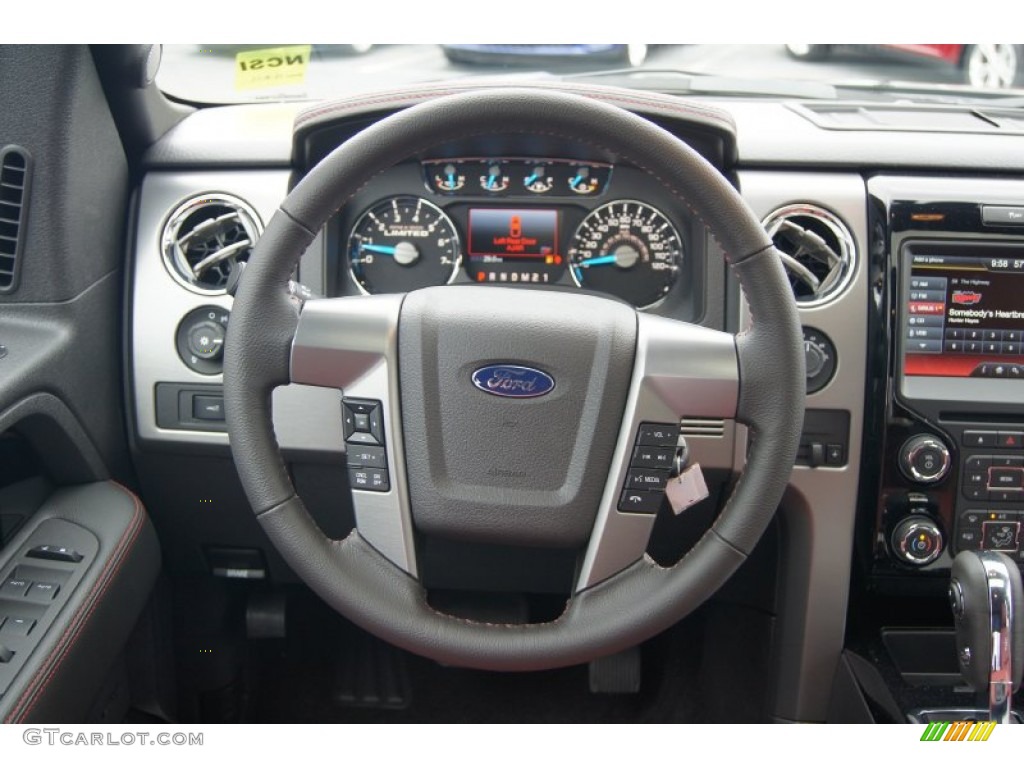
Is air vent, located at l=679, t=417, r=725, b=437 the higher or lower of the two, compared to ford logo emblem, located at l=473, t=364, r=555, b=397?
lower

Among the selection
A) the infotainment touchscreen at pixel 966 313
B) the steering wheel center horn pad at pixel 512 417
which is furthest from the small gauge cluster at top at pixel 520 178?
the infotainment touchscreen at pixel 966 313

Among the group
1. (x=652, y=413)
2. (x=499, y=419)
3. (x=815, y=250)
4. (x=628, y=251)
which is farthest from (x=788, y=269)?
(x=499, y=419)

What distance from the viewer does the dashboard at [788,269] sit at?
4.82 ft

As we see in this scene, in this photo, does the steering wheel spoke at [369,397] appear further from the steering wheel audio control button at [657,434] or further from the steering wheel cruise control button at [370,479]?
the steering wheel audio control button at [657,434]

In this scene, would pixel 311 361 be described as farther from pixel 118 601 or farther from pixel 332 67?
pixel 332 67

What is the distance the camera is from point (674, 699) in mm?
2000

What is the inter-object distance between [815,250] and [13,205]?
1.19 meters

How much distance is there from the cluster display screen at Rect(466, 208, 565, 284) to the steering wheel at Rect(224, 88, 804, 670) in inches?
12.2

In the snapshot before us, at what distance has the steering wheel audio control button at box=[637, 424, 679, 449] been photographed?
3.81 ft

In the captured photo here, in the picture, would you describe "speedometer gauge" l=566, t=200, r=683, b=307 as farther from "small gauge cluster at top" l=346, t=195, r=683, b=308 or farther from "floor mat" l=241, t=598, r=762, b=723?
"floor mat" l=241, t=598, r=762, b=723

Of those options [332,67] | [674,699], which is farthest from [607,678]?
[332,67]

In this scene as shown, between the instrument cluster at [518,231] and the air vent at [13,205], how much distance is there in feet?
1.51

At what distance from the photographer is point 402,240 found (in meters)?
1.53

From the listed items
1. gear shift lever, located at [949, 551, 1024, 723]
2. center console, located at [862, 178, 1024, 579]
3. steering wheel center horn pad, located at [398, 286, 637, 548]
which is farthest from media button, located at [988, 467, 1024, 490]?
steering wheel center horn pad, located at [398, 286, 637, 548]
